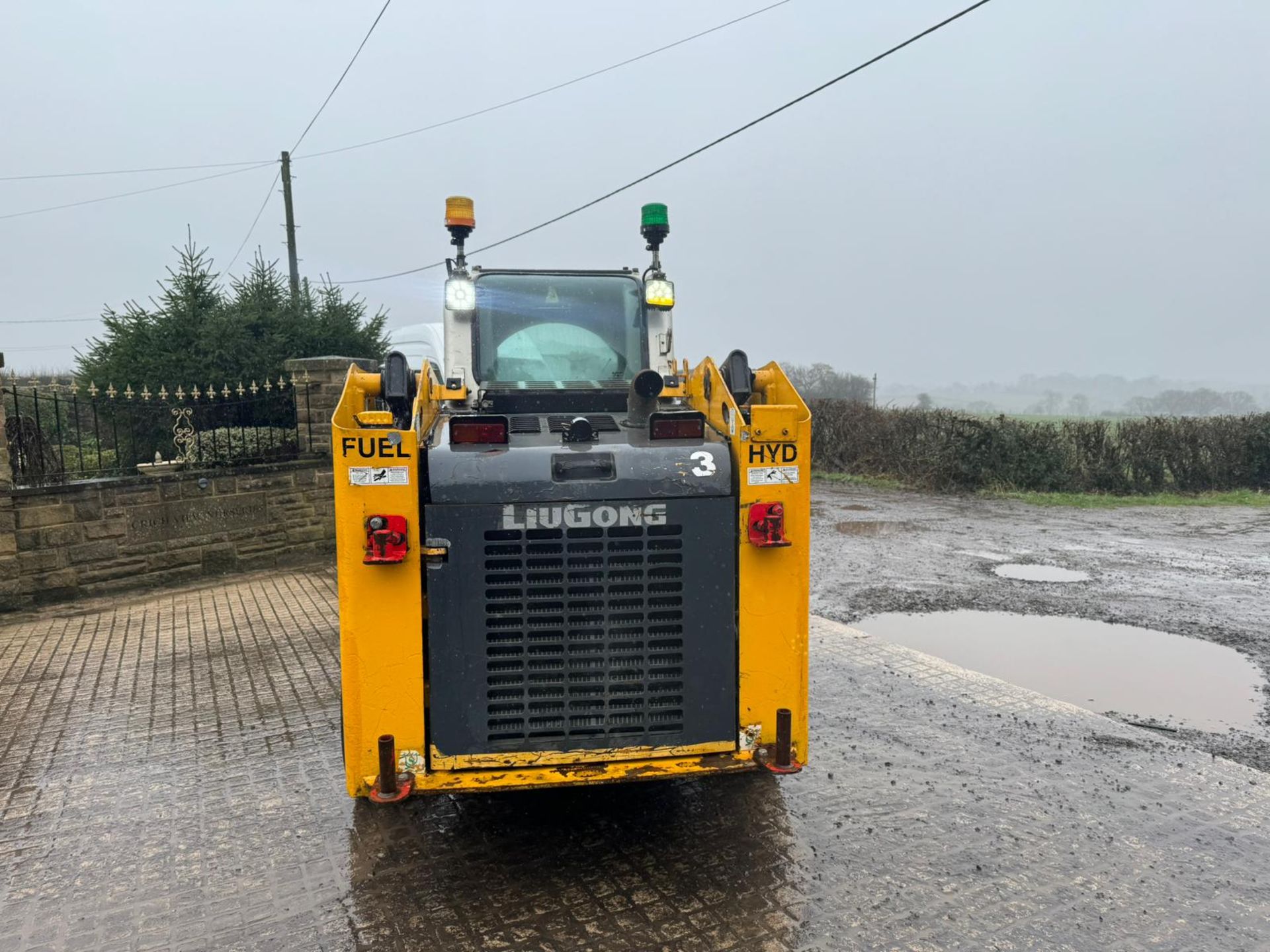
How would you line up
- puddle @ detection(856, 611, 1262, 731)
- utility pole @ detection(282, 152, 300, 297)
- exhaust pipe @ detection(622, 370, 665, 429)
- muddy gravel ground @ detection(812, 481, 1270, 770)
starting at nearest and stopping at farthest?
1. exhaust pipe @ detection(622, 370, 665, 429)
2. puddle @ detection(856, 611, 1262, 731)
3. muddy gravel ground @ detection(812, 481, 1270, 770)
4. utility pole @ detection(282, 152, 300, 297)

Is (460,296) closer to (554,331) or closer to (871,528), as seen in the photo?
(554,331)

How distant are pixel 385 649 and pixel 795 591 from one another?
176 centimetres

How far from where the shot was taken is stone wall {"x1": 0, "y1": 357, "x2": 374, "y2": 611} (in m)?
8.36

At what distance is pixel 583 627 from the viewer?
361cm

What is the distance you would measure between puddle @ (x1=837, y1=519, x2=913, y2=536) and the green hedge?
14.5 feet

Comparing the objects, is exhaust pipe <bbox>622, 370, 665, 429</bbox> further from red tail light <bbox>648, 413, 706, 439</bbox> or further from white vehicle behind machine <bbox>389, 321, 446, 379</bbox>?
white vehicle behind machine <bbox>389, 321, 446, 379</bbox>

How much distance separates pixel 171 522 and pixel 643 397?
7.32 m

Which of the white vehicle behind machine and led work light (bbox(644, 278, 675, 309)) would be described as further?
the white vehicle behind machine

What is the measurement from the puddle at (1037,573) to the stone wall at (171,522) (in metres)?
8.11

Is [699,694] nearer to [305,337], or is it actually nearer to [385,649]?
[385,649]

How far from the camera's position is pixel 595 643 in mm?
3627

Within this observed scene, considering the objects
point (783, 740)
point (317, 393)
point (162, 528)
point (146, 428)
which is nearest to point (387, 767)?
point (783, 740)

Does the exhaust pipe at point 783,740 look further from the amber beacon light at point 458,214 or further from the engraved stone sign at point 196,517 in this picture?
the engraved stone sign at point 196,517

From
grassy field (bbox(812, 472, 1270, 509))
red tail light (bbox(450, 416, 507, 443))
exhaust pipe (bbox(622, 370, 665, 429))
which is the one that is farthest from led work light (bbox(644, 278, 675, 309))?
grassy field (bbox(812, 472, 1270, 509))
